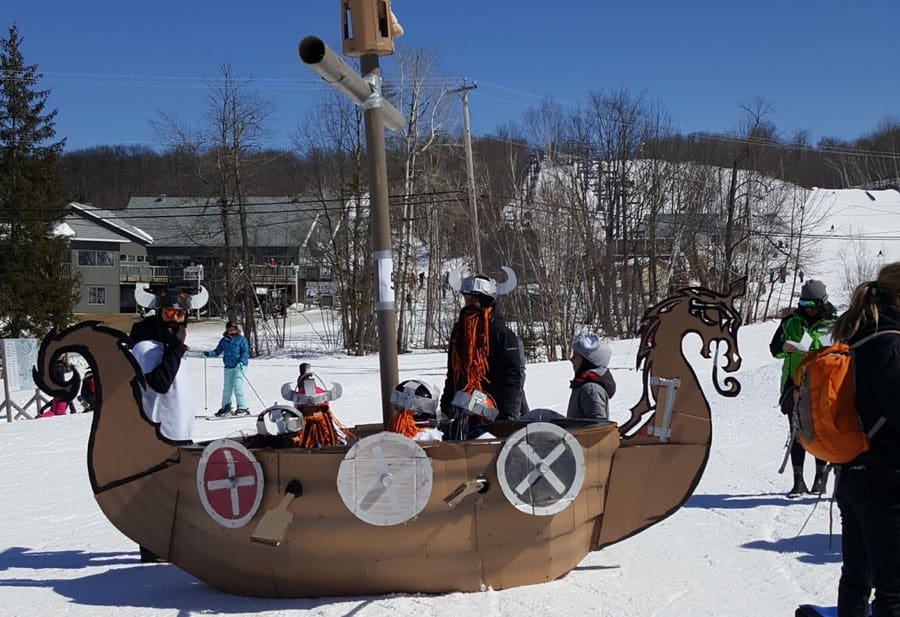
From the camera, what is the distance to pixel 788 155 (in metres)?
61.4

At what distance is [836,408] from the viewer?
3434 mm

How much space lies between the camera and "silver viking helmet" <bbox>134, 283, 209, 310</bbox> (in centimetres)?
641

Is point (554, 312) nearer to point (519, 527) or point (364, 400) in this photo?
point (364, 400)

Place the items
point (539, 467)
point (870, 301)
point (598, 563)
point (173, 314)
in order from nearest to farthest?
point (870, 301) → point (539, 467) → point (598, 563) → point (173, 314)

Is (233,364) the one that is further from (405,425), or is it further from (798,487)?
(405,425)

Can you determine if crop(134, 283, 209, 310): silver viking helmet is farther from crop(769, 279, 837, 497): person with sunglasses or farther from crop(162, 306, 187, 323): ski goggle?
crop(769, 279, 837, 497): person with sunglasses

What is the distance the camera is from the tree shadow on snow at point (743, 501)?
734cm

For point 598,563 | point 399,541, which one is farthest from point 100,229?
point 399,541

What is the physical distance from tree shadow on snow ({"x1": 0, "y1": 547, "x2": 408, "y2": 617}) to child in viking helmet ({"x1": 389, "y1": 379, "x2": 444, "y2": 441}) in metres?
1.08

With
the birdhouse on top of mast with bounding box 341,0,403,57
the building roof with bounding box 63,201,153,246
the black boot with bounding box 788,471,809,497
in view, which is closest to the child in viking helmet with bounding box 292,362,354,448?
the birdhouse on top of mast with bounding box 341,0,403,57

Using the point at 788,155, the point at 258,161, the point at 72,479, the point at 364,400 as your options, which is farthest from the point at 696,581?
the point at 788,155

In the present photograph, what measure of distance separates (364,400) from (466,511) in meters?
12.8

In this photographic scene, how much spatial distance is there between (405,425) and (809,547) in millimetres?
2927

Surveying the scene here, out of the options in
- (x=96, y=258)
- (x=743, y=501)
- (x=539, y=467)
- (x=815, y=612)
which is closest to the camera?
(x=815, y=612)
